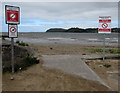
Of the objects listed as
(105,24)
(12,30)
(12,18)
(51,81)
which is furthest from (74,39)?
(51,81)

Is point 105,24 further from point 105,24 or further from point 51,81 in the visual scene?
point 51,81

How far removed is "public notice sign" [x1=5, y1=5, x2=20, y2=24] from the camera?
680 cm

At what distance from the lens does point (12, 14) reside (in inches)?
273

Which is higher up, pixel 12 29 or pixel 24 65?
pixel 12 29

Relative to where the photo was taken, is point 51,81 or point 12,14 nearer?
point 51,81

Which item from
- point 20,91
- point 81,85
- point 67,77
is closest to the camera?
point 20,91

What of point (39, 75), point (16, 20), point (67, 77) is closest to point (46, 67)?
point (39, 75)


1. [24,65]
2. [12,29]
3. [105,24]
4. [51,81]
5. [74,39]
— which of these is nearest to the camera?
[51,81]

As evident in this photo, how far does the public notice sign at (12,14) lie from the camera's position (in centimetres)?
680

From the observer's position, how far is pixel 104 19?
10609 millimetres

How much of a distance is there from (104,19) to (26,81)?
6318 millimetres

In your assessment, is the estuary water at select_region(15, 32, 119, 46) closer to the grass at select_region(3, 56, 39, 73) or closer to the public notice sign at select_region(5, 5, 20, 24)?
the grass at select_region(3, 56, 39, 73)

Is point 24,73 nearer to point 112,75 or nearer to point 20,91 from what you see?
point 20,91

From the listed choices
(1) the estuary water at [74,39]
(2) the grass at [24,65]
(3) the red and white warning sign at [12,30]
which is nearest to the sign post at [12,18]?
(3) the red and white warning sign at [12,30]
